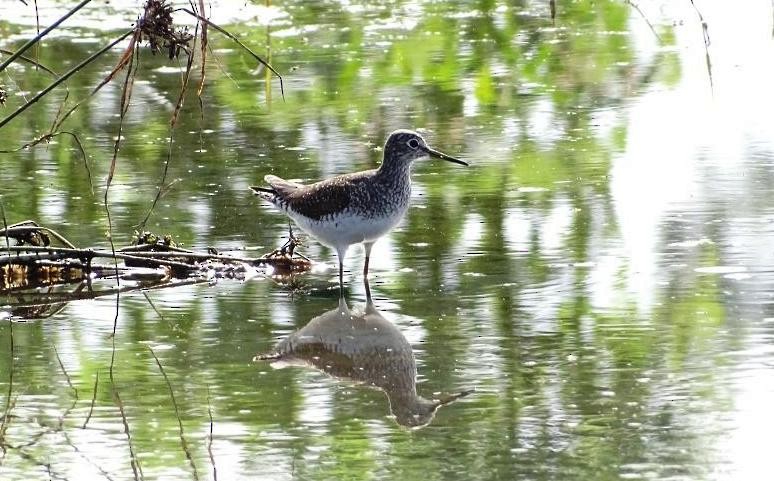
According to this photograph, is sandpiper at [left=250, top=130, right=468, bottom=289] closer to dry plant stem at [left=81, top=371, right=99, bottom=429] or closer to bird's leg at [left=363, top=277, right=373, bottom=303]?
bird's leg at [left=363, top=277, right=373, bottom=303]

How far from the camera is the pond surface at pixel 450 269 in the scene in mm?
5977

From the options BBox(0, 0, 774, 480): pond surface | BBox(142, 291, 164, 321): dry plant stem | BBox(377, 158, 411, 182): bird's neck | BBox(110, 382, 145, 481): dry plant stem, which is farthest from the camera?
BBox(377, 158, 411, 182): bird's neck

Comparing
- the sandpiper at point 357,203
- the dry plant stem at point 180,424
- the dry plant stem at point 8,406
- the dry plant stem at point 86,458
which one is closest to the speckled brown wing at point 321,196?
the sandpiper at point 357,203

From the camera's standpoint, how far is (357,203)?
873 centimetres

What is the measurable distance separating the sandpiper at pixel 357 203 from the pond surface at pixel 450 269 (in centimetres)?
25

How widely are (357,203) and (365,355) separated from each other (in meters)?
1.63

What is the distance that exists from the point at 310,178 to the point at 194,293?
2499 mm

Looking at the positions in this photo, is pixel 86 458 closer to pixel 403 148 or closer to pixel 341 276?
pixel 341 276

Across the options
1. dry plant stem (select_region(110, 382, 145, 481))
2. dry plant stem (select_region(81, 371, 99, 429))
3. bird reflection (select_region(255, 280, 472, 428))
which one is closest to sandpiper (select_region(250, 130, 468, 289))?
bird reflection (select_region(255, 280, 472, 428))

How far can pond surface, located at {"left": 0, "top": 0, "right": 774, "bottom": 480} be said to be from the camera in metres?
5.98

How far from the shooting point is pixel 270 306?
8.15 metres

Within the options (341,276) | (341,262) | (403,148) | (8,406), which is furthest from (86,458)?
(403,148)

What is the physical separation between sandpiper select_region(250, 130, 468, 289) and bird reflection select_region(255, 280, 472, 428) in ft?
2.27

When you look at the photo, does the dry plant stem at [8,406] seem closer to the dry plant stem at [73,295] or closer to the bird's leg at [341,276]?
the dry plant stem at [73,295]
